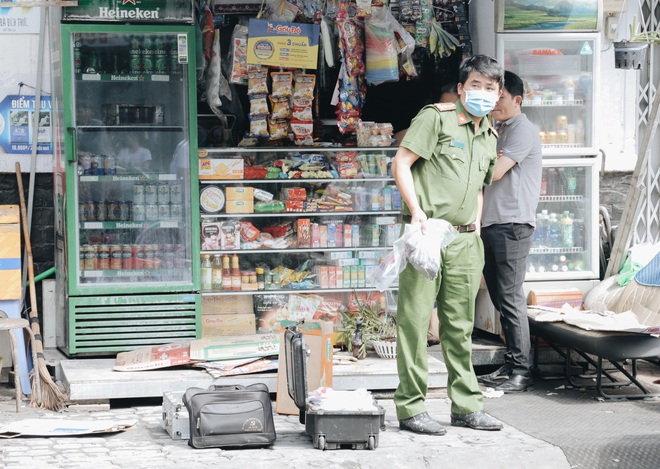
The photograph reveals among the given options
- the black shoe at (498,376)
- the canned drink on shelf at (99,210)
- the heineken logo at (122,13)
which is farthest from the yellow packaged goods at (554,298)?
the heineken logo at (122,13)

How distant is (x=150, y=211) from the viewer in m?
7.64

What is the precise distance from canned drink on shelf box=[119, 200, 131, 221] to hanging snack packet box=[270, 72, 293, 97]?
4.46 ft

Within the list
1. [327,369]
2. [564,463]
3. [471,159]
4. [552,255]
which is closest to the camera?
[564,463]

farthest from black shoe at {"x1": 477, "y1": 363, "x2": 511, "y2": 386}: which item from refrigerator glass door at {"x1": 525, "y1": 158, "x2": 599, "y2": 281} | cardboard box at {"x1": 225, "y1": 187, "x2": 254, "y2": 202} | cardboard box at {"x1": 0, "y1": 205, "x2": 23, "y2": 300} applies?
cardboard box at {"x1": 0, "y1": 205, "x2": 23, "y2": 300}

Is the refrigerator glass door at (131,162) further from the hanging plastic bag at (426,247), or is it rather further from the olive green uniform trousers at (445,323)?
the hanging plastic bag at (426,247)

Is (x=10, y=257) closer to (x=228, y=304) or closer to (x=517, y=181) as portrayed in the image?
(x=228, y=304)

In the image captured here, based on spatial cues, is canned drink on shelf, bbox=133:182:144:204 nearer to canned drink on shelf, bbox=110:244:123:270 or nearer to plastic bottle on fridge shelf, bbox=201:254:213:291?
canned drink on shelf, bbox=110:244:123:270

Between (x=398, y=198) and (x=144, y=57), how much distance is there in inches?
86.5

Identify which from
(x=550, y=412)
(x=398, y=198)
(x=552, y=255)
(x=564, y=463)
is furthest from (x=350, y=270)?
(x=564, y=463)

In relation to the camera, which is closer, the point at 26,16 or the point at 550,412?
the point at 550,412

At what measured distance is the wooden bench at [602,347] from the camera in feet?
21.6

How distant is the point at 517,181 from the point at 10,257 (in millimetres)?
3504

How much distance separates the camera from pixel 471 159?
5973mm

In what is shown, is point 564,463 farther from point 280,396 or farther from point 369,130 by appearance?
Answer: point 369,130
